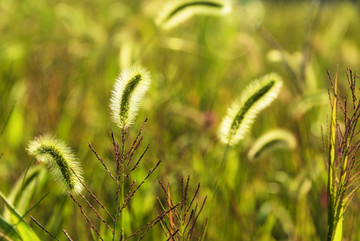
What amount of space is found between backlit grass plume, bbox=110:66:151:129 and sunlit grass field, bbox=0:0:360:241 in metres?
0.23

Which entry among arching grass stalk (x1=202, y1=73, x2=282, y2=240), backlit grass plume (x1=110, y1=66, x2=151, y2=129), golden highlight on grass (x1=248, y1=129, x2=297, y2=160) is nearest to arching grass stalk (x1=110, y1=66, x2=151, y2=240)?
backlit grass plume (x1=110, y1=66, x2=151, y2=129)

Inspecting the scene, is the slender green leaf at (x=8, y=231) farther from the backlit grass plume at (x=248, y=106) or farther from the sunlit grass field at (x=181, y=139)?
the backlit grass plume at (x=248, y=106)

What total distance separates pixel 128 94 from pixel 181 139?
158 cm

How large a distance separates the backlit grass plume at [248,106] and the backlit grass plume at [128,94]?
0.34 m

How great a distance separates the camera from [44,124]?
221 cm

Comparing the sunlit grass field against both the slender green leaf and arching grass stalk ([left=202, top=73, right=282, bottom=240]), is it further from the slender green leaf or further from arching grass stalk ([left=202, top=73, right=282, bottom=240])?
arching grass stalk ([left=202, top=73, right=282, bottom=240])

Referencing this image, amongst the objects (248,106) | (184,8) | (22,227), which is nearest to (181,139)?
(184,8)

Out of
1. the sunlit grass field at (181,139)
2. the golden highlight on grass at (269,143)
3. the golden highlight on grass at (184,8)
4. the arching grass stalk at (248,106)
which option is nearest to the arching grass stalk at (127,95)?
the sunlit grass field at (181,139)

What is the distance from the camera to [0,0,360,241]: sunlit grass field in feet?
5.52

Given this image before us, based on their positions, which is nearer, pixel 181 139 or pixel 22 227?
pixel 22 227

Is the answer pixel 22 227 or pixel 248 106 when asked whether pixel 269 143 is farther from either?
pixel 22 227

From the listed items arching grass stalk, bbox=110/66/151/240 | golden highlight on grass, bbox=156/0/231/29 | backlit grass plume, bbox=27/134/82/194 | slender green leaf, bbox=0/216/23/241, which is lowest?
slender green leaf, bbox=0/216/23/241

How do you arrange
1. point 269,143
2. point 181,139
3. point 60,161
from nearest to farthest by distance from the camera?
1. point 60,161
2. point 269,143
3. point 181,139

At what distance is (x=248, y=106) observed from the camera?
121 cm
